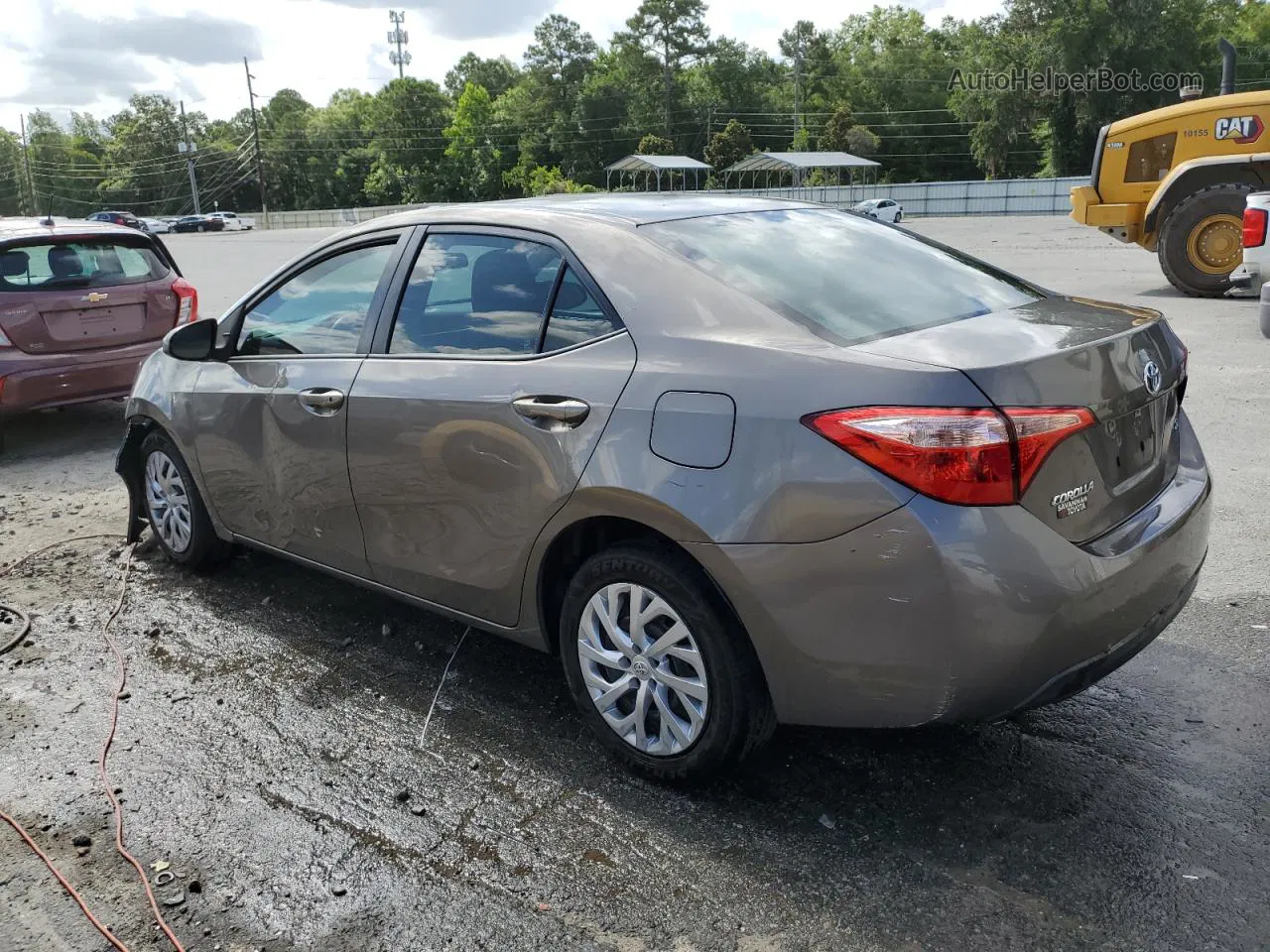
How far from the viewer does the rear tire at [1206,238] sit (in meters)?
12.5

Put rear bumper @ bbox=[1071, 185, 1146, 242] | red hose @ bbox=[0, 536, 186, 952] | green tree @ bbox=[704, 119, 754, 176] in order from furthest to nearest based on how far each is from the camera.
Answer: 1. green tree @ bbox=[704, 119, 754, 176]
2. rear bumper @ bbox=[1071, 185, 1146, 242]
3. red hose @ bbox=[0, 536, 186, 952]

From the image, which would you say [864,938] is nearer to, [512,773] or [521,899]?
[521,899]

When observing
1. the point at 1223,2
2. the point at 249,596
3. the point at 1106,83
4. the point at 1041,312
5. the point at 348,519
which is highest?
the point at 1223,2

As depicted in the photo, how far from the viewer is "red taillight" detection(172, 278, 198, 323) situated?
8.40 meters

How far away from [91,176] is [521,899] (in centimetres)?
15021

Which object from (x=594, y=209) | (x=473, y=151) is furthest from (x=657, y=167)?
(x=473, y=151)

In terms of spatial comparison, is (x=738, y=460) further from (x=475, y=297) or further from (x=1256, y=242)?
(x=1256, y=242)

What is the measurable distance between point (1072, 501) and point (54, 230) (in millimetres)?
7785

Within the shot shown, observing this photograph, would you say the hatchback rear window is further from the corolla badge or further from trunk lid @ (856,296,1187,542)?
the corolla badge

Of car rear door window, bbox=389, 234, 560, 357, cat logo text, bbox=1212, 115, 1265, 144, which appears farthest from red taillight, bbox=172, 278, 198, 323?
cat logo text, bbox=1212, 115, 1265, 144

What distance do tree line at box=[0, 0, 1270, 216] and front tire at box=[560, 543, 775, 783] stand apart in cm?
5754

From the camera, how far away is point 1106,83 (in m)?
59.3

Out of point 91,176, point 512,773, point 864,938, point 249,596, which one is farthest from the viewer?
point 91,176

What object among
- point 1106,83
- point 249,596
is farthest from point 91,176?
point 249,596
